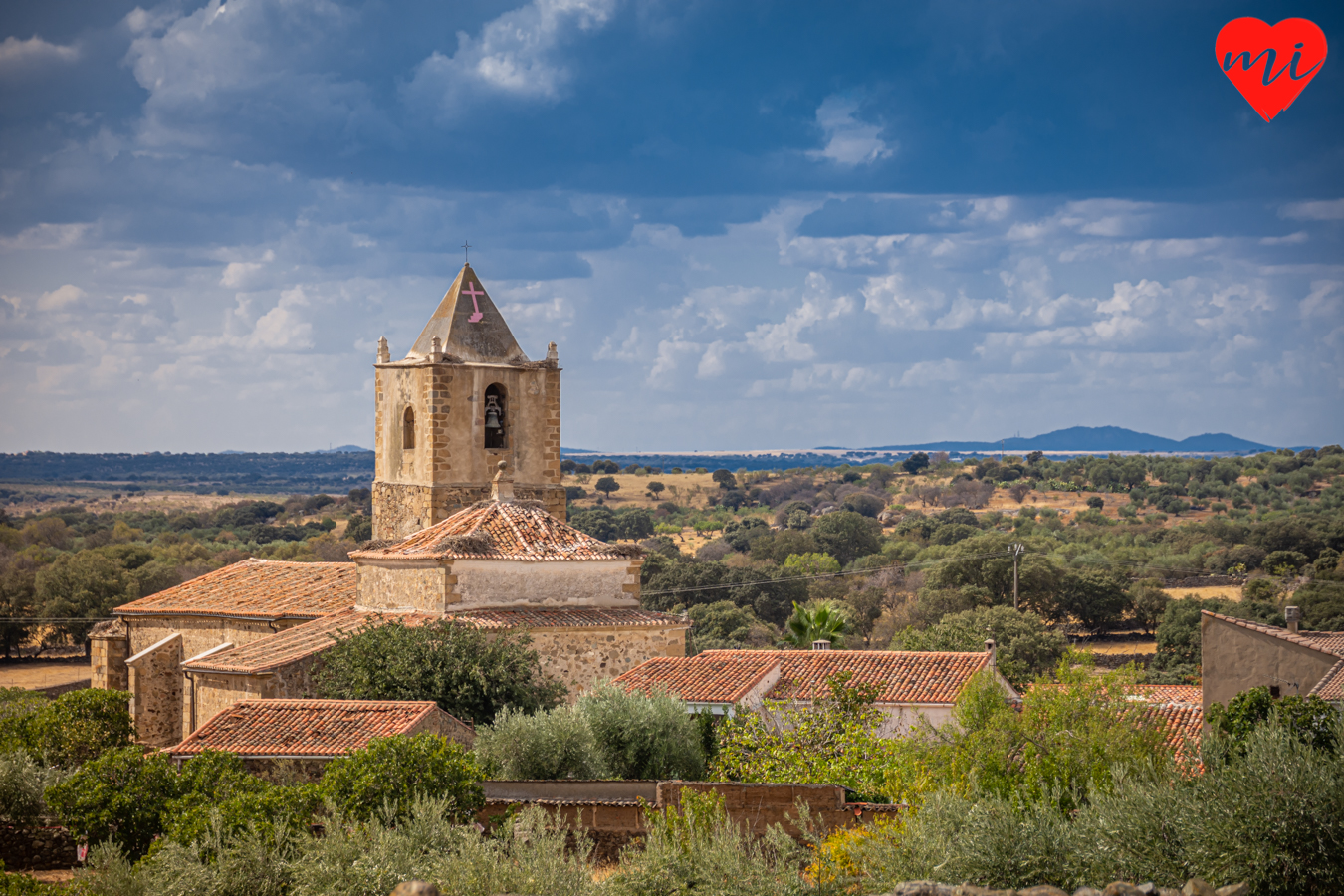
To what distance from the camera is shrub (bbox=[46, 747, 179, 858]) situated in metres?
13.9

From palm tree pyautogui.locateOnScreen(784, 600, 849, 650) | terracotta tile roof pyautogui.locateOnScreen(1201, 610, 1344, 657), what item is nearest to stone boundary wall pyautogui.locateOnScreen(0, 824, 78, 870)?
terracotta tile roof pyautogui.locateOnScreen(1201, 610, 1344, 657)

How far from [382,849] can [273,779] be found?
519cm

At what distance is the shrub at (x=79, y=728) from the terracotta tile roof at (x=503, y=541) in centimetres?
422

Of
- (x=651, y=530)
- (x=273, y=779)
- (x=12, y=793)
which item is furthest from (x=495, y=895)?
(x=651, y=530)

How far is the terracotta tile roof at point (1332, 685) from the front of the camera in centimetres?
2069

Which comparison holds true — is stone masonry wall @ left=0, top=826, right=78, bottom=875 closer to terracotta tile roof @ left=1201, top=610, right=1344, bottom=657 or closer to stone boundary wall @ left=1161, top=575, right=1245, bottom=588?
terracotta tile roof @ left=1201, top=610, right=1344, bottom=657

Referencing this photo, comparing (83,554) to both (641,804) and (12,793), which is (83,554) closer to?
(12,793)

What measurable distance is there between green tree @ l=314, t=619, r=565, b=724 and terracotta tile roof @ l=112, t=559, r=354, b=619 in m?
3.46

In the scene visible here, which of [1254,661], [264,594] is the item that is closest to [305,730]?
[264,594]

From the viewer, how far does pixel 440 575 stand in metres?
20.6

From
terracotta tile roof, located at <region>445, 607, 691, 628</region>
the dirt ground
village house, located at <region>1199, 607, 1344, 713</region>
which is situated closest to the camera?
terracotta tile roof, located at <region>445, 607, 691, 628</region>

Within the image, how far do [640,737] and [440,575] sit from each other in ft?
15.7

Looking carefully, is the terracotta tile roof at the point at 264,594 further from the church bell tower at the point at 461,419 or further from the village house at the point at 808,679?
the village house at the point at 808,679

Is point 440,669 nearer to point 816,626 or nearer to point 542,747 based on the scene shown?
point 542,747
